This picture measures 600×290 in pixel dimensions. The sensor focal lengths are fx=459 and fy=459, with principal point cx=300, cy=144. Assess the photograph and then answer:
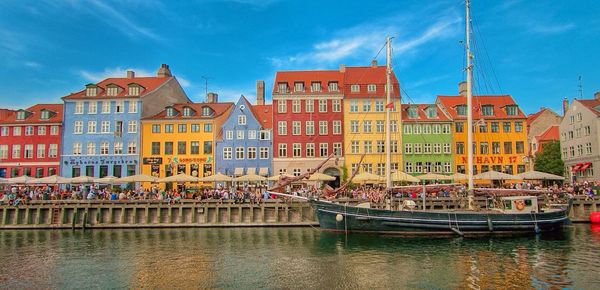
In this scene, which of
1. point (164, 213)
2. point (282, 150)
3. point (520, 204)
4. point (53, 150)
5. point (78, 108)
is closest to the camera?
point (520, 204)

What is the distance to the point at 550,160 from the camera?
65062 millimetres


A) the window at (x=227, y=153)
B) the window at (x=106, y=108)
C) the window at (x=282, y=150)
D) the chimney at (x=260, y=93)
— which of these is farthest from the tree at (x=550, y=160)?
the window at (x=106, y=108)

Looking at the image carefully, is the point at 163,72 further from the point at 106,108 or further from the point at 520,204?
the point at 520,204

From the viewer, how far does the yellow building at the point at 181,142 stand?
57406 millimetres

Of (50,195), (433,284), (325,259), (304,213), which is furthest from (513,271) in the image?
(50,195)

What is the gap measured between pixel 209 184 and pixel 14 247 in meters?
27.4

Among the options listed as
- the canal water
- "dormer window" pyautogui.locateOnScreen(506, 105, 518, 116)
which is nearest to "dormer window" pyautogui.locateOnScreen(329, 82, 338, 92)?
"dormer window" pyautogui.locateOnScreen(506, 105, 518, 116)

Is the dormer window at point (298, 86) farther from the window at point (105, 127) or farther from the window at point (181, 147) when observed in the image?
the window at point (105, 127)

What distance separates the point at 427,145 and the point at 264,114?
21508 mm

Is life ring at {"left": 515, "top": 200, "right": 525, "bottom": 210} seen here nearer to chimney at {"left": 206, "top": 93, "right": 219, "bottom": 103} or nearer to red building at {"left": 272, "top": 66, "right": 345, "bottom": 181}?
red building at {"left": 272, "top": 66, "right": 345, "bottom": 181}

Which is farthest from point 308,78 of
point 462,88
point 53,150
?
point 53,150

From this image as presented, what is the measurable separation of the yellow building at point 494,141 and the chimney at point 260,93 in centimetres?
2513

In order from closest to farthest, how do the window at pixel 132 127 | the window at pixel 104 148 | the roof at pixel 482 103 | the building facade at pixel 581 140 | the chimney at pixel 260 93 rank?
the building facade at pixel 581 140 → the window at pixel 104 148 → the window at pixel 132 127 → the roof at pixel 482 103 → the chimney at pixel 260 93

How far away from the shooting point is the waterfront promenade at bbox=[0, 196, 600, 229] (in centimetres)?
3834
